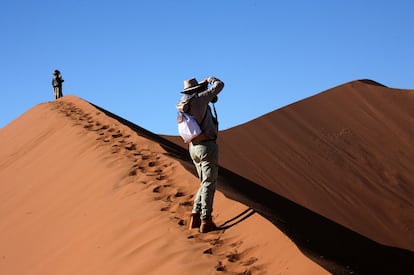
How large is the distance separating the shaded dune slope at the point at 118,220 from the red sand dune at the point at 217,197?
0.02m

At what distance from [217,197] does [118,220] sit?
39.1 inches

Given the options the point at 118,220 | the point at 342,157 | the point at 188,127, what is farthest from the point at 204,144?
the point at 342,157

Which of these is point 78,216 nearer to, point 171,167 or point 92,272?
point 171,167

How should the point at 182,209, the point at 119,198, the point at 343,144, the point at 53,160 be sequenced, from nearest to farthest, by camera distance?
1. the point at 182,209
2. the point at 119,198
3. the point at 53,160
4. the point at 343,144

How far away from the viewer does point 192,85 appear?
5.98m

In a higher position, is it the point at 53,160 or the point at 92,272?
the point at 53,160

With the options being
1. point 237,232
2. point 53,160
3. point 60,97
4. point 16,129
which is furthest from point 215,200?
point 60,97

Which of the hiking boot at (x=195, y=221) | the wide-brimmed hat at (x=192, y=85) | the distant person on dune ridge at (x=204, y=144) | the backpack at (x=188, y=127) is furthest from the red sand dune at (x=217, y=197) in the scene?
the wide-brimmed hat at (x=192, y=85)

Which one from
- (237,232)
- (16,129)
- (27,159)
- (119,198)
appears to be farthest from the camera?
(16,129)

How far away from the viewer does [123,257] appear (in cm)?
571

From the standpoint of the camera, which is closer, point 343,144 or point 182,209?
point 182,209

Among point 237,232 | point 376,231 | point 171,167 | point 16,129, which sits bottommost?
point 376,231

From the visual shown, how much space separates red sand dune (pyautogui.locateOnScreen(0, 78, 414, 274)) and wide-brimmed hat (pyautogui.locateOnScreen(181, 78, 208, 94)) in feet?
3.82

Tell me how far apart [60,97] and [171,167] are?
36.8ft
